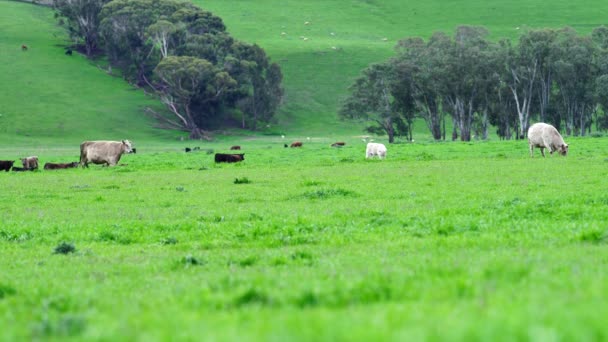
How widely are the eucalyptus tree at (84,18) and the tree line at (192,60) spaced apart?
0.18 meters

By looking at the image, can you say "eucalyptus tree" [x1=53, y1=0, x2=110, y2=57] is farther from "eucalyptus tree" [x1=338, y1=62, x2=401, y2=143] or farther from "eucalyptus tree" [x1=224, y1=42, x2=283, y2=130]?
"eucalyptus tree" [x1=338, y1=62, x2=401, y2=143]

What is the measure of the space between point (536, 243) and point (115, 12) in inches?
4274

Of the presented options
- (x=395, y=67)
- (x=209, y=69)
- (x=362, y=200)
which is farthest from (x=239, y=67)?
(x=362, y=200)

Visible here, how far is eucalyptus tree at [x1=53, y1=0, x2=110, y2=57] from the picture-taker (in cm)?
12250

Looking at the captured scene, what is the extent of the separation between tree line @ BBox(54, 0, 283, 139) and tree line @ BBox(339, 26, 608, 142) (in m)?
21.3

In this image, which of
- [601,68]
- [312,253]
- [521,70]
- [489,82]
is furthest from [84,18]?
[312,253]

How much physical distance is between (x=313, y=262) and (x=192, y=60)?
92.5 meters

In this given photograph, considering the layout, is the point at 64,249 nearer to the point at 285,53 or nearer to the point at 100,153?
the point at 100,153

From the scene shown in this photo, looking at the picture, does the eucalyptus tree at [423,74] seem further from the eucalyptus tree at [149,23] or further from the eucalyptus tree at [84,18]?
the eucalyptus tree at [84,18]

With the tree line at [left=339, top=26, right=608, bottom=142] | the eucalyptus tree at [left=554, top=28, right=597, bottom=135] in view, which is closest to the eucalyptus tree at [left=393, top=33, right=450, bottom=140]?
the tree line at [left=339, top=26, right=608, bottom=142]

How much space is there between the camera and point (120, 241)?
575 inches

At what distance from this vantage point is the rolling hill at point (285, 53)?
111 meters

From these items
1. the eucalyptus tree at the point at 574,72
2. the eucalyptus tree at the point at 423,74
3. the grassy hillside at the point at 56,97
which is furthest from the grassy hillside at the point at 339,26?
the eucalyptus tree at the point at 574,72

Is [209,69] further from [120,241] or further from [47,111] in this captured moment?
[120,241]
